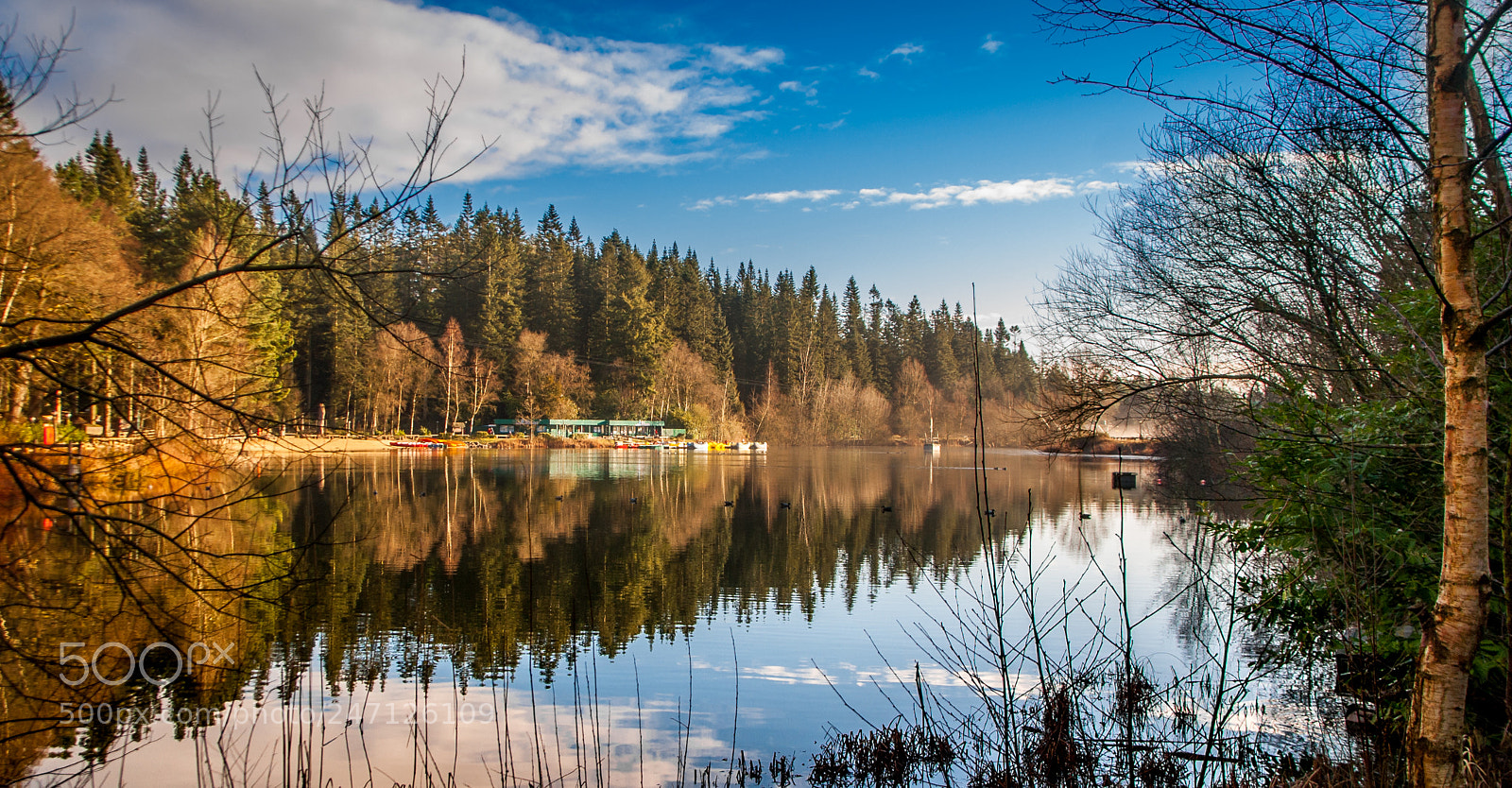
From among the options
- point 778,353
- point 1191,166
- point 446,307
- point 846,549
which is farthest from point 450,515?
point 778,353

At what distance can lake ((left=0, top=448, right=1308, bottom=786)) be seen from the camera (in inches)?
241

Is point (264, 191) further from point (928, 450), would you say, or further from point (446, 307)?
point (928, 450)

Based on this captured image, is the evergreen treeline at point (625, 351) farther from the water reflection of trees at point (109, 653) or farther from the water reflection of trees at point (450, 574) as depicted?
the water reflection of trees at point (109, 653)

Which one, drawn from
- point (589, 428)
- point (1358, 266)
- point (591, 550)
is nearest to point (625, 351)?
point (589, 428)

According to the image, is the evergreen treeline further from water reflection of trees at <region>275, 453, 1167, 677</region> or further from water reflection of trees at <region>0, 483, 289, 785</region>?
water reflection of trees at <region>0, 483, 289, 785</region>

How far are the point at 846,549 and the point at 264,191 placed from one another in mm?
17189

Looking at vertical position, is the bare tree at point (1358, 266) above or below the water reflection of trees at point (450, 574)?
above

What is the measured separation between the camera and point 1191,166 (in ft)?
39.7

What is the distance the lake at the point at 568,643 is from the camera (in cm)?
613

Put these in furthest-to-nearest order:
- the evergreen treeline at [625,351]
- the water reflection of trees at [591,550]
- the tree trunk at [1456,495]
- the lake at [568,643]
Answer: the evergreen treeline at [625,351] → the water reflection of trees at [591,550] → the lake at [568,643] → the tree trunk at [1456,495]

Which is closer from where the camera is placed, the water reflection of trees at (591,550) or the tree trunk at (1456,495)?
the tree trunk at (1456,495)

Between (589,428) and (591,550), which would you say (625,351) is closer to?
(589,428)

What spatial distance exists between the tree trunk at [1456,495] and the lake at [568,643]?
751mm

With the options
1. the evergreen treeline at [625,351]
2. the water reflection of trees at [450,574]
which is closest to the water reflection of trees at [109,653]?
the water reflection of trees at [450,574]
